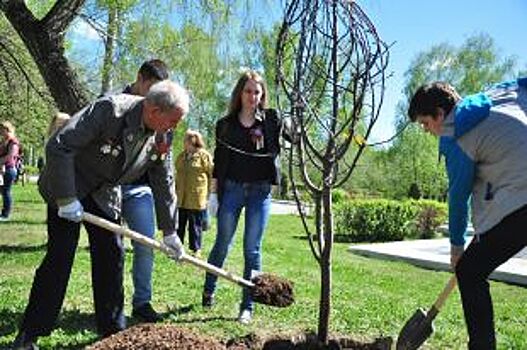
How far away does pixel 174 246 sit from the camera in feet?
14.8

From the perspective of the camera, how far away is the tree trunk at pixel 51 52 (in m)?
9.58

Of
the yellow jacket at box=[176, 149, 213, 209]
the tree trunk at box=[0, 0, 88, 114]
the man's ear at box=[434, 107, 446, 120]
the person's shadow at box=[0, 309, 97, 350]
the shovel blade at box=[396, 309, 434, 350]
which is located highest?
the tree trunk at box=[0, 0, 88, 114]

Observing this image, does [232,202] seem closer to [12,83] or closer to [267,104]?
[267,104]

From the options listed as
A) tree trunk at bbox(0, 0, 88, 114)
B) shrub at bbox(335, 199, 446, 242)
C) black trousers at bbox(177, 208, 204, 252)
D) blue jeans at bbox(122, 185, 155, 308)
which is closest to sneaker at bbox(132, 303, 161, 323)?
blue jeans at bbox(122, 185, 155, 308)

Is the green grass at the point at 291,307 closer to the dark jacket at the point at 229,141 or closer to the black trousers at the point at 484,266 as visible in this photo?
the black trousers at the point at 484,266

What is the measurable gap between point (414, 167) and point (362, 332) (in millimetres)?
33685

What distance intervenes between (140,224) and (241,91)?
3.81 feet

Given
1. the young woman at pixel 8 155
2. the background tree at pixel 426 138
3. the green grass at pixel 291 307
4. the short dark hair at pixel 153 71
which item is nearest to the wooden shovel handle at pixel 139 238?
the green grass at pixel 291 307

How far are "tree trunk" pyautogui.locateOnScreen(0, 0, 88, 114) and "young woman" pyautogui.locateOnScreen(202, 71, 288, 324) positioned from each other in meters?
4.81

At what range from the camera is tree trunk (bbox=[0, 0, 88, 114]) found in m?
9.58

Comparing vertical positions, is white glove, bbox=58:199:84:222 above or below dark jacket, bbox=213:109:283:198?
below

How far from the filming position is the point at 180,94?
3.89 metres

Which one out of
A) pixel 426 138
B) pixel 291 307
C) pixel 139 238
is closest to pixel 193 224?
pixel 291 307

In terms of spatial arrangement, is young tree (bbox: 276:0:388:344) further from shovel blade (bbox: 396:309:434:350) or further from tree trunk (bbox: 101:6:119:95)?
tree trunk (bbox: 101:6:119:95)
